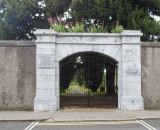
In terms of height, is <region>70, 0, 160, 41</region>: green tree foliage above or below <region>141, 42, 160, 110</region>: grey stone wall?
above

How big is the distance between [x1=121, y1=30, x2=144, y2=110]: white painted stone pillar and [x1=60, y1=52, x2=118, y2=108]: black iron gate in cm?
63

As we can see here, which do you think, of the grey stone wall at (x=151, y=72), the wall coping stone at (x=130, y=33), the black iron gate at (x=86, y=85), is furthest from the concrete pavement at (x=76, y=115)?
the wall coping stone at (x=130, y=33)

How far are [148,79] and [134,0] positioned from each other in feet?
24.9

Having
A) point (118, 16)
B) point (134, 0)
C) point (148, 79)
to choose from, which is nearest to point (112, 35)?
point (148, 79)

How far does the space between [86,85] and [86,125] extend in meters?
2.87

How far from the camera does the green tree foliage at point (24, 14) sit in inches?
569

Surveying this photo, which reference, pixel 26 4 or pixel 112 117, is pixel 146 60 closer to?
pixel 112 117

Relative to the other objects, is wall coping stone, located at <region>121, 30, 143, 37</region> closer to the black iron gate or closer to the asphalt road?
the black iron gate

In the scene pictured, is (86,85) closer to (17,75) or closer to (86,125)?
(86,125)

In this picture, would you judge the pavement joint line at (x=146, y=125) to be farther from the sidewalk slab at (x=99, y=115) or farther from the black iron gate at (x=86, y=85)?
the black iron gate at (x=86, y=85)

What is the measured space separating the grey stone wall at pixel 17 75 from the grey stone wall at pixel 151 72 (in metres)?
5.40

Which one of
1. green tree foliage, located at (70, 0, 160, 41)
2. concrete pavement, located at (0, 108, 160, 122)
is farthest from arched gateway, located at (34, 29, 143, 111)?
green tree foliage, located at (70, 0, 160, 41)

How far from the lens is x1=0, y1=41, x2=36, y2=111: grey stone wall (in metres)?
8.72

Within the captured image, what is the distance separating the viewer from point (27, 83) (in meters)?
8.77
